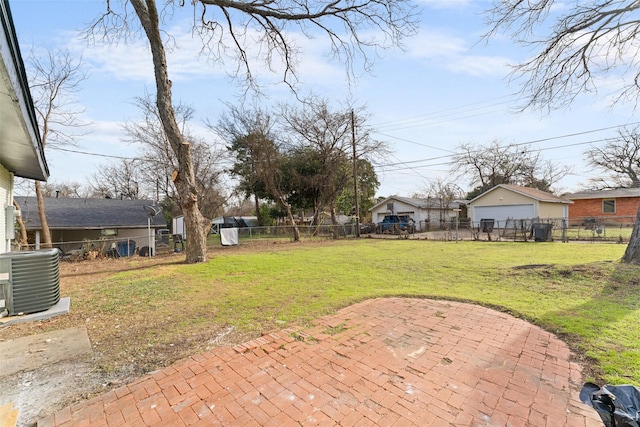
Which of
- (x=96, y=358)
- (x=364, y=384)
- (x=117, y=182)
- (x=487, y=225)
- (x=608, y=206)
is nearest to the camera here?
(x=364, y=384)

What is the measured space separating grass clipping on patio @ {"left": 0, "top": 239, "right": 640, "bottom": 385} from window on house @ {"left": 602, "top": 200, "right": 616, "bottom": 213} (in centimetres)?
2826

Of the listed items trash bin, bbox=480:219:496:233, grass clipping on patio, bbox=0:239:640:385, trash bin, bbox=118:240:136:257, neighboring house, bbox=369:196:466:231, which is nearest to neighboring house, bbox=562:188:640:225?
neighboring house, bbox=369:196:466:231

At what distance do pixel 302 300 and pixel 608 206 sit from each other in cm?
3601

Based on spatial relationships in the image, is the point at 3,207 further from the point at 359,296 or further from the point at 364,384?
the point at 364,384

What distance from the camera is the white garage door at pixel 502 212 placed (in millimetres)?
23328

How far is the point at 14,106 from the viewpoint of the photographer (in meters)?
2.86

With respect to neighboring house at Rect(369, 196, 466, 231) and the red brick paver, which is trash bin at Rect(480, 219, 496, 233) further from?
the red brick paver

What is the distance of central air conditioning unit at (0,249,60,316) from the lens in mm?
4133

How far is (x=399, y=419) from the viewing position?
2070mm

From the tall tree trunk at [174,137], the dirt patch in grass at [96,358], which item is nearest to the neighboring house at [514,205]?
the tall tree trunk at [174,137]

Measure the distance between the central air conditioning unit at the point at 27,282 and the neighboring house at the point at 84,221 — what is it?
42.3 ft

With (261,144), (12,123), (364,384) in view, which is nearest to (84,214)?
(261,144)

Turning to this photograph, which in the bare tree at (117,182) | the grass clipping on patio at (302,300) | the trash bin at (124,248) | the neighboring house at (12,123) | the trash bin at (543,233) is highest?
the bare tree at (117,182)

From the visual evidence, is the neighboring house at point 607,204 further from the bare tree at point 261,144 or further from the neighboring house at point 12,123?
the neighboring house at point 12,123
